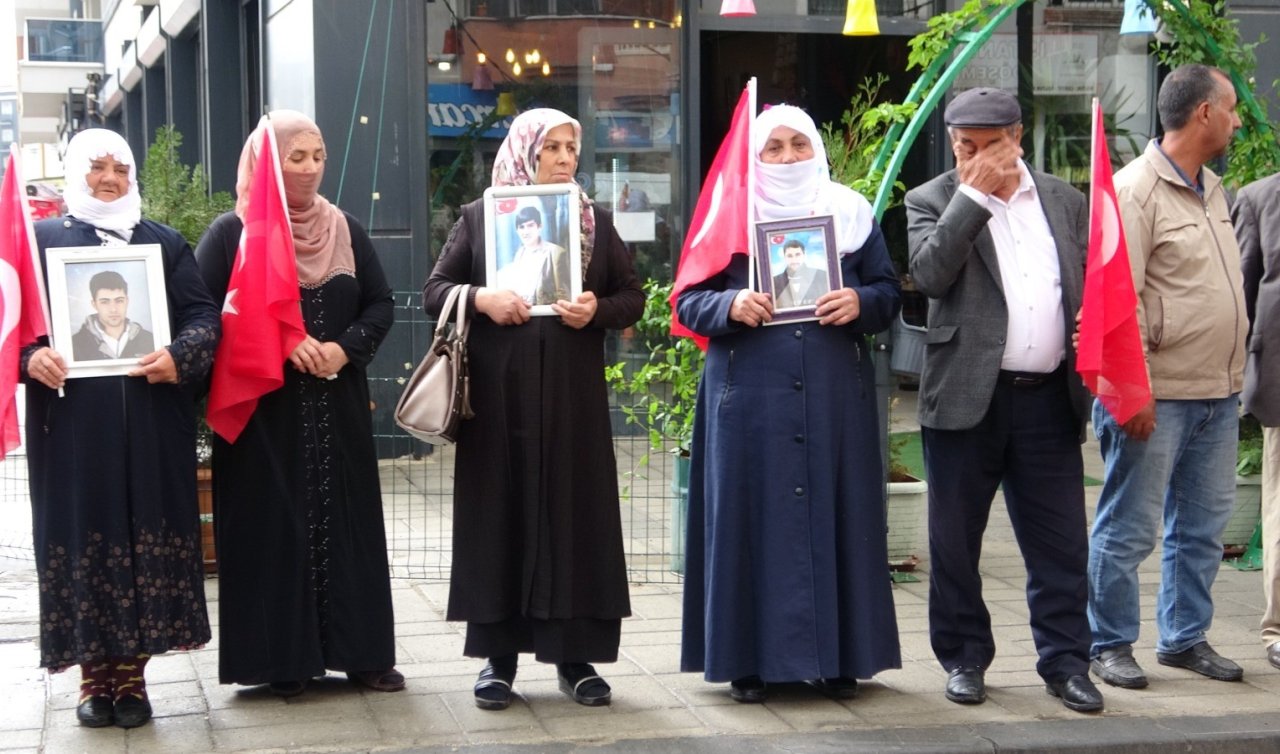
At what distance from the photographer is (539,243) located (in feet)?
17.0

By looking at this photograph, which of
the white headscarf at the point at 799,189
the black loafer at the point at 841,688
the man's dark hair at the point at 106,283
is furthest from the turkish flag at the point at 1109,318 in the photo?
the man's dark hair at the point at 106,283

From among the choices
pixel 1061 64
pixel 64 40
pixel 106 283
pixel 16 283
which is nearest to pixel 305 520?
pixel 106 283

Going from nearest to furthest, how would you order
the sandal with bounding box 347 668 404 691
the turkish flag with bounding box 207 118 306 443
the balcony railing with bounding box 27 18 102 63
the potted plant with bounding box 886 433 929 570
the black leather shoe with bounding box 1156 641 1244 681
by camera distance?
the turkish flag with bounding box 207 118 306 443 < the sandal with bounding box 347 668 404 691 < the black leather shoe with bounding box 1156 641 1244 681 < the potted plant with bounding box 886 433 929 570 < the balcony railing with bounding box 27 18 102 63

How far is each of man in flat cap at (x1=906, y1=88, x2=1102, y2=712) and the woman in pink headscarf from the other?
1.91 m

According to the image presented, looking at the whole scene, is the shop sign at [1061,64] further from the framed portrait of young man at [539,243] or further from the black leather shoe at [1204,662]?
the framed portrait of young man at [539,243]

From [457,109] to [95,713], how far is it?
6.75m

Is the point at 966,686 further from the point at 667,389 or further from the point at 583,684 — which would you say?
the point at 667,389

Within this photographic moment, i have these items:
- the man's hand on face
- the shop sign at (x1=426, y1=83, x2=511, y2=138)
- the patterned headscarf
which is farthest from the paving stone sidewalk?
the shop sign at (x1=426, y1=83, x2=511, y2=138)

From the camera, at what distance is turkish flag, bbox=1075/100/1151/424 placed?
503cm

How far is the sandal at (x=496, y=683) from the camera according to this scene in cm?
523

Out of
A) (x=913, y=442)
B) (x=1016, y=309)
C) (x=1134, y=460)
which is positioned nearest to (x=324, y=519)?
(x=1016, y=309)

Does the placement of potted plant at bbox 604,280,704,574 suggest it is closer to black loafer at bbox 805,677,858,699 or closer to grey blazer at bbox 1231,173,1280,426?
black loafer at bbox 805,677,858,699

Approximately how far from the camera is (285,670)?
5.24 m

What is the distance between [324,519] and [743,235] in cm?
170
